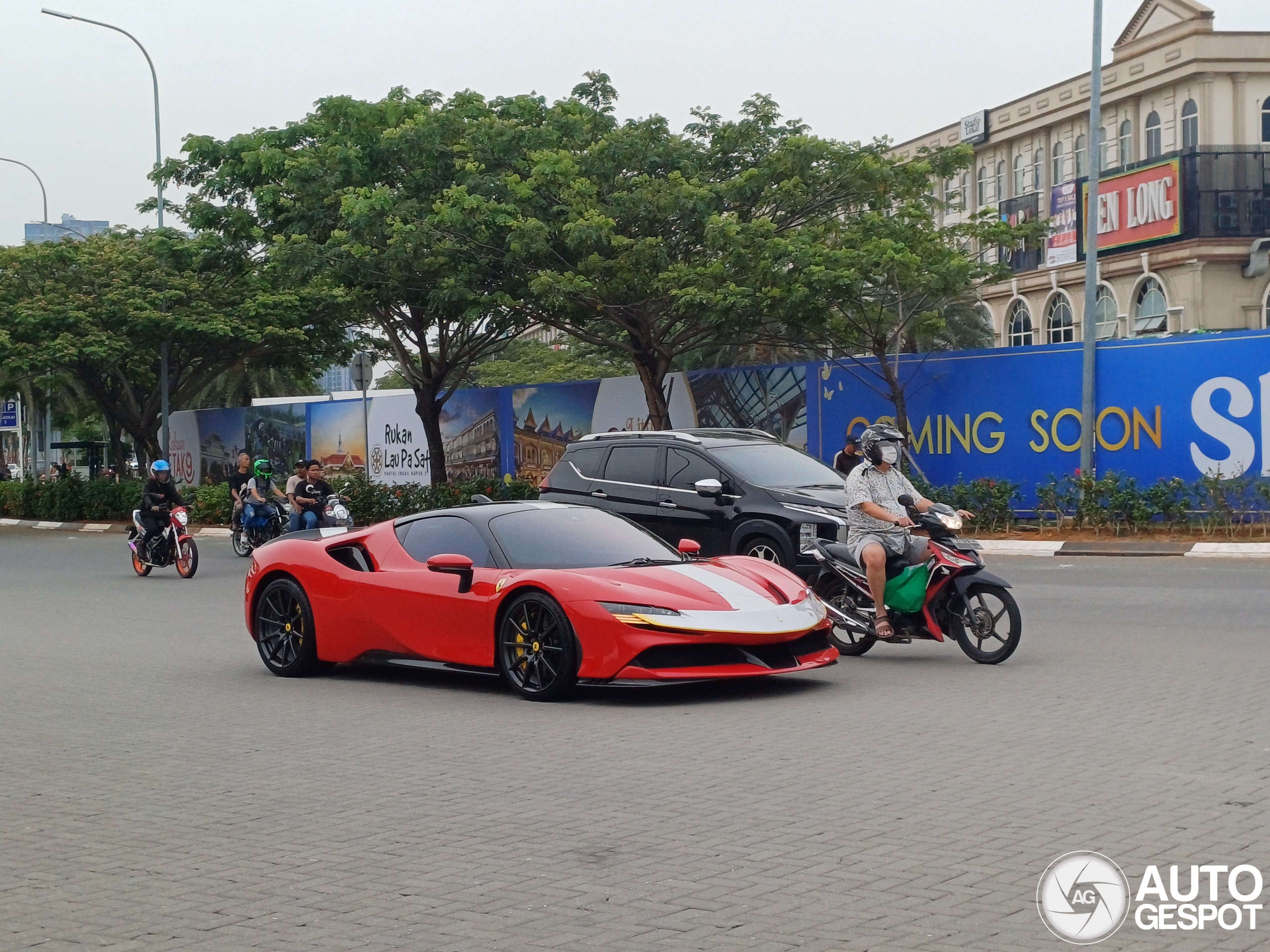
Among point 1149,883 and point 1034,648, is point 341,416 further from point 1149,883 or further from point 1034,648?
point 1149,883

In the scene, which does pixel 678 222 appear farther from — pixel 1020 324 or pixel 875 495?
pixel 1020 324

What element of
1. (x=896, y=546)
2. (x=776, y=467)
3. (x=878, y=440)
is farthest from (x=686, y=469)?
(x=896, y=546)

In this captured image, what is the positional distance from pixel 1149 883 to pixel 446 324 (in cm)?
3151

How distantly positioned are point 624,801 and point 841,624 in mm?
5157

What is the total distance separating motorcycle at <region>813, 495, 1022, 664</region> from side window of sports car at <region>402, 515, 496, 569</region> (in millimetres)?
2479

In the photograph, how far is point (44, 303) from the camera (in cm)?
3869

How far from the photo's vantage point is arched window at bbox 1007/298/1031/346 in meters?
55.0

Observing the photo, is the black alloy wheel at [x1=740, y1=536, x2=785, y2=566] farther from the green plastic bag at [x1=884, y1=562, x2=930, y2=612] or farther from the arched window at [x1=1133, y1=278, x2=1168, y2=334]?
the arched window at [x1=1133, y1=278, x2=1168, y2=334]

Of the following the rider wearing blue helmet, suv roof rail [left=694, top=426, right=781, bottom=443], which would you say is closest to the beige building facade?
suv roof rail [left=694, top=426, right=781, bottom=443]

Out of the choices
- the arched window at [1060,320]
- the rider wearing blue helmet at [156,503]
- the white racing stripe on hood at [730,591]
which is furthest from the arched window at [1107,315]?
the white racing stripe on hood at [730,591]

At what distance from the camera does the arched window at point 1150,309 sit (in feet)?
152

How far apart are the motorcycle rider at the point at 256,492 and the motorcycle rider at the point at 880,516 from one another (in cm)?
1631

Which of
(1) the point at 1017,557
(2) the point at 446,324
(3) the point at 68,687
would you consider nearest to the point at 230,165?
(2) the point at 446,324

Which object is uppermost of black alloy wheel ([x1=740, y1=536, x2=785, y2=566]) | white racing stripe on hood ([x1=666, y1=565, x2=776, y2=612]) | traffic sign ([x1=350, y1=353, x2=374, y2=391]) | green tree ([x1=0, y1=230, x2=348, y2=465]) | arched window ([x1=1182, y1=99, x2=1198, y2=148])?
arched window ([x1=1182, y1=99, x2=1198, y2=148])
